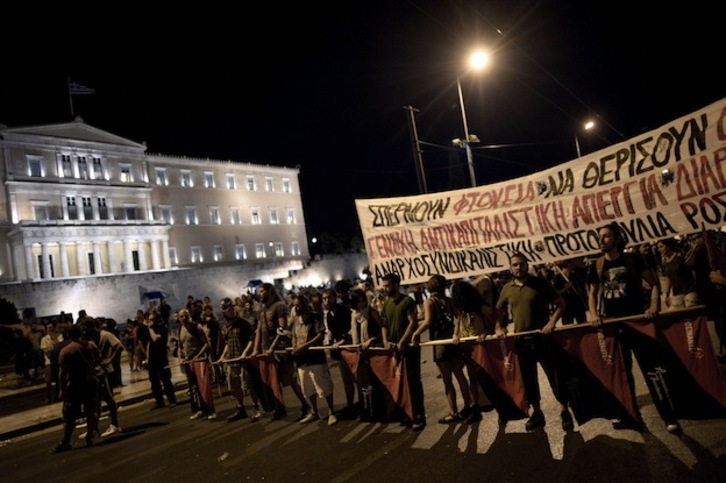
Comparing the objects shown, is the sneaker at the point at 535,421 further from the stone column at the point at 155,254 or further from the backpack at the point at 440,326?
the stone column at the point at 155,254

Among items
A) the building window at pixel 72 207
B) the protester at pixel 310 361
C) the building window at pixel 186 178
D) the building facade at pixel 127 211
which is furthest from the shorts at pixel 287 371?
the building window at pixel 186 178

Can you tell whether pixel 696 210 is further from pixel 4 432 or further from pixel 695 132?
pixel 4 432

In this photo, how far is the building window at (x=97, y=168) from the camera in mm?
50775

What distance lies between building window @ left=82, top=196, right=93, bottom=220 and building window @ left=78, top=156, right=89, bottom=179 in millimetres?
2246

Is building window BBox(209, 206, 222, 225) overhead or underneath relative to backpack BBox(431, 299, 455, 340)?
overhead

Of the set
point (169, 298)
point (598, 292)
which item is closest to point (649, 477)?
point (598, 292)

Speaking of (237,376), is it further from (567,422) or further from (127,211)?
(127,211)

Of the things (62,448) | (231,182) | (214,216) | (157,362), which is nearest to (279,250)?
(214,216)

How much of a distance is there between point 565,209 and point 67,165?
5366cm

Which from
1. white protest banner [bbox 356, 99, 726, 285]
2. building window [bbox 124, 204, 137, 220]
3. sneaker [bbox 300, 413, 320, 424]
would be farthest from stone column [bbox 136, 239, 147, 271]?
white protest banner [bbox 356, 99, 726, 285]

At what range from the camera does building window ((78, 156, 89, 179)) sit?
4964 cm

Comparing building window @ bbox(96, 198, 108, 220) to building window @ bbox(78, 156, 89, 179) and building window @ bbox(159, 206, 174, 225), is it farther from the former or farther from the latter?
building window @ bbox(159, 206, 174, 225)

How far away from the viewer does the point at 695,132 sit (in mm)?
5035

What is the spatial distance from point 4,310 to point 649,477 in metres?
31.2
